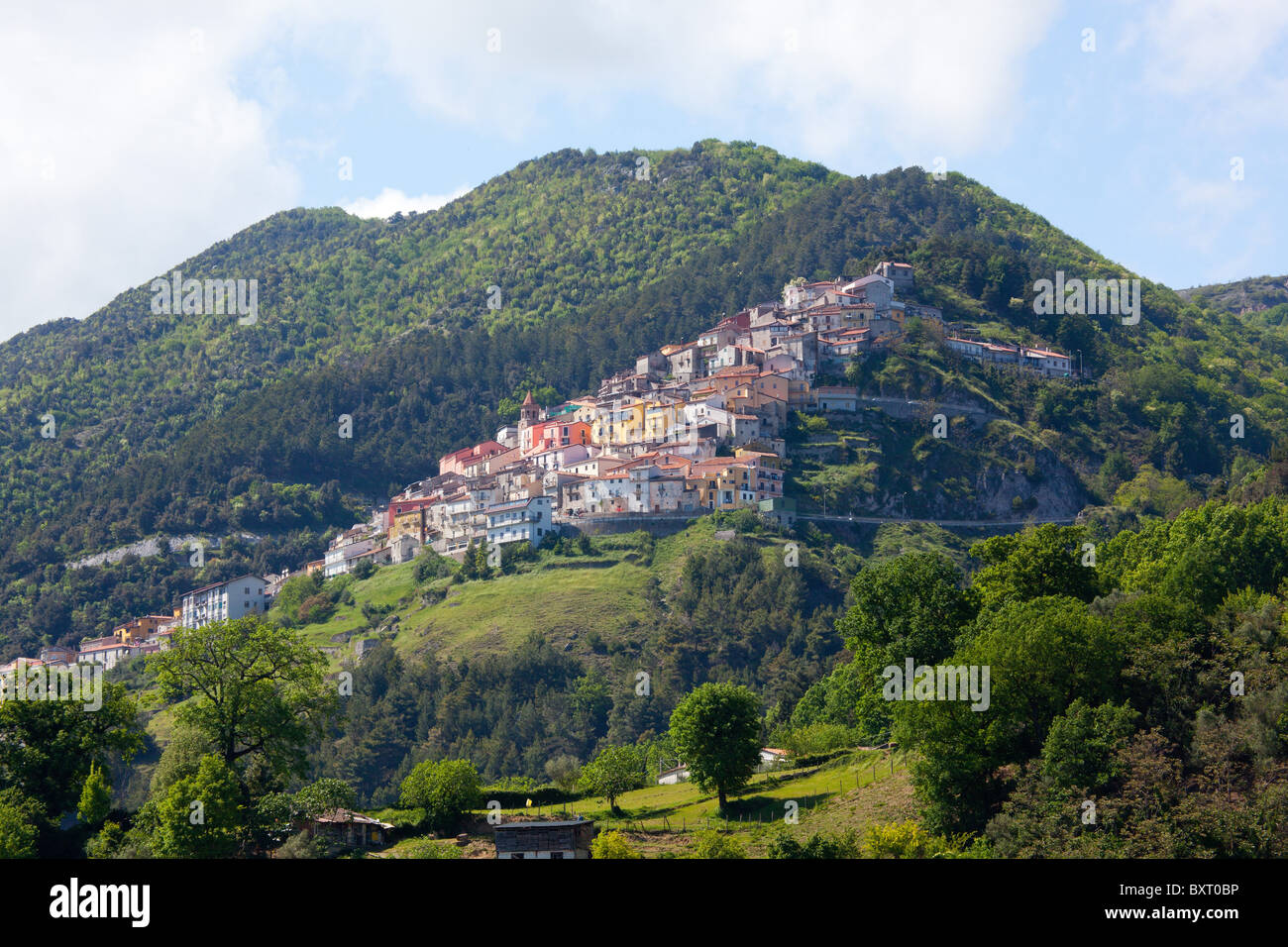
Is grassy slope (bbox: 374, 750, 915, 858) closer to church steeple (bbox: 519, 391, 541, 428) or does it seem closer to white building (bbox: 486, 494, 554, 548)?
white building (bbox: 486, 494, 554, 548)

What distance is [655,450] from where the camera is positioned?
417 feet

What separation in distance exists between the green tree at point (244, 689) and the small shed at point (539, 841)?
33.9ft

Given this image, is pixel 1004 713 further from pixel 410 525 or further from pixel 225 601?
pixel 225 601

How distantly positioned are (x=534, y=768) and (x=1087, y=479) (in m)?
62.5

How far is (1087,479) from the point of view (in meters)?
128

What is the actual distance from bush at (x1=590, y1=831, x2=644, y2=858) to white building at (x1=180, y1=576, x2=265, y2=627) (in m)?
88.9

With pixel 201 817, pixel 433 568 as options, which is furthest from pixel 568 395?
pixel 201 817

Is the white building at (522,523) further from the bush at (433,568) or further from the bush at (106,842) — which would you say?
the bush at (106,842)

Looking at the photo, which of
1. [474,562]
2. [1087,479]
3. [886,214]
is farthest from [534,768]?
[886,214]

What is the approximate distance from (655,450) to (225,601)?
41.3 m

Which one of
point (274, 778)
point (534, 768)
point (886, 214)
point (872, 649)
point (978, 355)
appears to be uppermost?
point (886, 214)

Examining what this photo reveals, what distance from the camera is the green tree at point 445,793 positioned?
168 feet
